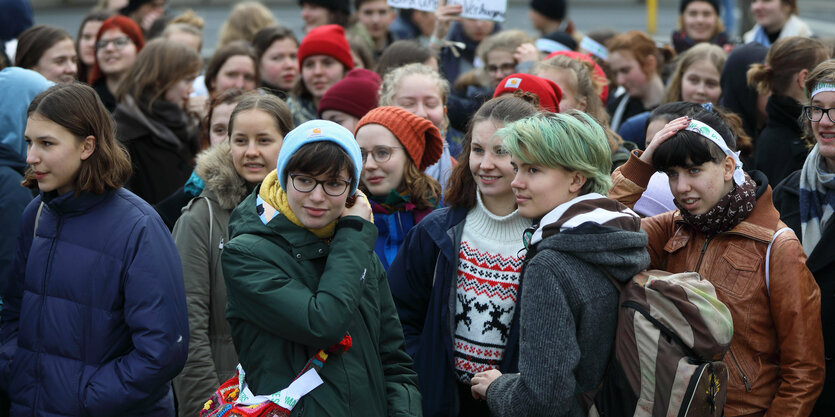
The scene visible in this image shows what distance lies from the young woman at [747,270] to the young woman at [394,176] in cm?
136

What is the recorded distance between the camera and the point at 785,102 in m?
4.98

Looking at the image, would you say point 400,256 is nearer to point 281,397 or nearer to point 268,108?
point 281,397

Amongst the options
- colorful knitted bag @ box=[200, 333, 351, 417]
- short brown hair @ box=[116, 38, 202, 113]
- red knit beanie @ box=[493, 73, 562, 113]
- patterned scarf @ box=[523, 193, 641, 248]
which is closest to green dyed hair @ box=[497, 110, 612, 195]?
patterned scarf @ box=[523, 193, 641, 248]

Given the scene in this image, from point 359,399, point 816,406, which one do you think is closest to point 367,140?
point 359,399

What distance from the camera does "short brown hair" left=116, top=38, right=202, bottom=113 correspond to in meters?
6.12

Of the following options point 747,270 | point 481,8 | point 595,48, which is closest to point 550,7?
point 595,48

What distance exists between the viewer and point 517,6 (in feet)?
78.0

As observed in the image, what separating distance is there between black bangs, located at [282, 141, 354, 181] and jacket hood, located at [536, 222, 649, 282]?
2.48 ft

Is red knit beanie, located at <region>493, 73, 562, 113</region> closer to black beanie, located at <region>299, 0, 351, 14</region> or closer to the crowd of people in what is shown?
the crowd of people

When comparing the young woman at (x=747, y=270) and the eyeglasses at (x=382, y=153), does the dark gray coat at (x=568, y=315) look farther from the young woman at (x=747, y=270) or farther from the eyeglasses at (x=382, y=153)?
the eyeglasses at (x=382, y=153)

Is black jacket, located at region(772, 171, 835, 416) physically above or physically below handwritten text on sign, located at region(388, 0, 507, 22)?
below

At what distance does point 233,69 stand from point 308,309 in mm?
4318

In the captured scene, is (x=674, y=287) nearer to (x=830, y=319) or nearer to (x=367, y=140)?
(x=830, y=319)

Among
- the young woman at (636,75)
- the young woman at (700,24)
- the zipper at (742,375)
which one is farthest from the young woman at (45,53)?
the young woman at (700,24)
